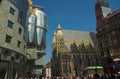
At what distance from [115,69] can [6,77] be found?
24586 millimetres

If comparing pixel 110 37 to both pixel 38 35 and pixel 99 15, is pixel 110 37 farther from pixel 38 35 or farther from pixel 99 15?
pixel 38 35

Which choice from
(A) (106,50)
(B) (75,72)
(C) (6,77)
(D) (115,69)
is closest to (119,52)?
(A) (106,50)

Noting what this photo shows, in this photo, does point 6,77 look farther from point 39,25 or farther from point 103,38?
point 39,25

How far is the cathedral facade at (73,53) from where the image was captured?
357 ft

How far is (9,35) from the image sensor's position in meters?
41.6

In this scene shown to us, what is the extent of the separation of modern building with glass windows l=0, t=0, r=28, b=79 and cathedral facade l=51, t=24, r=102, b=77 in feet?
199

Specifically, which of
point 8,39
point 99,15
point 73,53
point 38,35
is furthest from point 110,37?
point 73,53

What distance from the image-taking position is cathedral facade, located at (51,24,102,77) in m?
109

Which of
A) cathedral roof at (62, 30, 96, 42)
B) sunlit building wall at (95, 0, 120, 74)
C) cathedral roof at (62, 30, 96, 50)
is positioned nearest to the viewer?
sunlit building wall at (95, 0, 120, 74)

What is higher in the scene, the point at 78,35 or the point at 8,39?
the point at 78,35

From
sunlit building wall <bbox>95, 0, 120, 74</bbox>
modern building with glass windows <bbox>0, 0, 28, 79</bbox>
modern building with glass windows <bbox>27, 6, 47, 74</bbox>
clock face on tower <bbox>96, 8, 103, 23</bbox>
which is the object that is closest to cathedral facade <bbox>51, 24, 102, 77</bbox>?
modern building with glass windows <bbox>27, 6, 47, 74</bbox>

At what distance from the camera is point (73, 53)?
4592 inches

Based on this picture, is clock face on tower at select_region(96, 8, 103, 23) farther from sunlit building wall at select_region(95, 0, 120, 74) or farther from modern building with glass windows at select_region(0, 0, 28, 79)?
modern building with glass windows at select_region(0, 0, 28, 79)

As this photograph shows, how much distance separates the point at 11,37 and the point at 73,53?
77101mm
